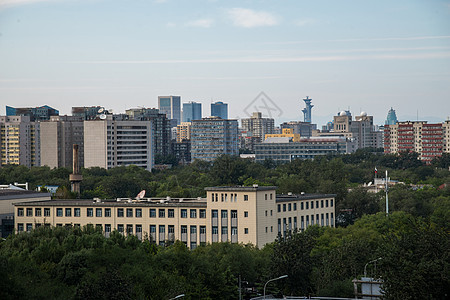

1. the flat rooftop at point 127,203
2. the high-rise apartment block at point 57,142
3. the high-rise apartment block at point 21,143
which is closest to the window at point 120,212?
the flat rooftop at point 127,203

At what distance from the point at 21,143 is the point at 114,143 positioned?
29.0m

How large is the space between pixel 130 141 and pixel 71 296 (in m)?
141

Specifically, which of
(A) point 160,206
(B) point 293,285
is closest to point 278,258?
(B) point 293,285

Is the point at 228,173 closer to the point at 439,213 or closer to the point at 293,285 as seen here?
the point at 439,213

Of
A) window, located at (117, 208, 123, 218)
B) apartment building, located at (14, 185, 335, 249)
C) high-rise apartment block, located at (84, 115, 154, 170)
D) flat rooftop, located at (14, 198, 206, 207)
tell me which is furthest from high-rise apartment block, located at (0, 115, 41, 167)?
window, located at (117, 208, 123, 218)

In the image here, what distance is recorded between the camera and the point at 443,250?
136 feet

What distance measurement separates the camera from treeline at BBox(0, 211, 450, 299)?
126ft

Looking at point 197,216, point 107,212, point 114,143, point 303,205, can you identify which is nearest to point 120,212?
point 107,212

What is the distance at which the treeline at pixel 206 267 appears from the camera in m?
38.3

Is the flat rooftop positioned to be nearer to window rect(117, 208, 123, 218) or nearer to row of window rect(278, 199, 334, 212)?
window rect(117, 208, 123, 218)

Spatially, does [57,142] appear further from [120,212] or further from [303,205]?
[303,205]

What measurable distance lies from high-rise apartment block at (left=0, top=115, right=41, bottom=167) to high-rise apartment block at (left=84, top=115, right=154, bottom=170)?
23.8 metres

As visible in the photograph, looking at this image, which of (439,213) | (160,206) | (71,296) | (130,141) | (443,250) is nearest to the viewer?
(71,296)

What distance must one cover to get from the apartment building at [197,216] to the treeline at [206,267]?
7.06 m
